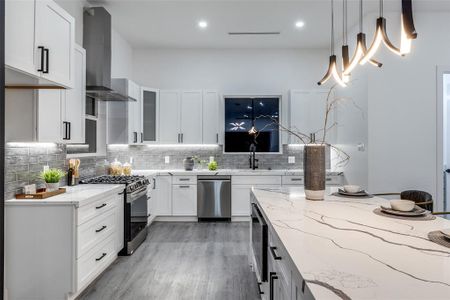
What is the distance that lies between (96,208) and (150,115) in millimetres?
2743

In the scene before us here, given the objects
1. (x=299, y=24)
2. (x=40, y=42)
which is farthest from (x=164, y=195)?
(x=299, y=24)

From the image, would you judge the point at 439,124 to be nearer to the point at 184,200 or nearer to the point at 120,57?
the point at 184,200

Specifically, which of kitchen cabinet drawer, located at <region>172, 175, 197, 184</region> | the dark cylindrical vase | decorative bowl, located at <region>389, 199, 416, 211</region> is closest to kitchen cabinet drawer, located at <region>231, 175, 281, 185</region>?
kitchen cabinet drawer, located at <region>172, 175, 197, 184</region>

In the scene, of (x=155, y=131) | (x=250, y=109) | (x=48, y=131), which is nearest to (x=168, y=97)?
(x=155, y=131)

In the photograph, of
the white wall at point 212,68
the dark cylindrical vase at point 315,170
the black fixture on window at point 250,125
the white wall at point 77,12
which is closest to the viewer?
the dark cylindrical vase at point 315,170

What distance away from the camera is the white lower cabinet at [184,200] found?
16.6ft

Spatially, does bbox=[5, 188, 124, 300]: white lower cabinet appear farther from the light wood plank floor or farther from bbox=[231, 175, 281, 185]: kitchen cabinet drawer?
bbox=[231, 175, 281, 185]: kitchen cabinet drawer

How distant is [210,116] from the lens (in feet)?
17.4

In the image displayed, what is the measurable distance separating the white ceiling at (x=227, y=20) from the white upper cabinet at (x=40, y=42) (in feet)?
4.87

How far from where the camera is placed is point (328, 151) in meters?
5.64

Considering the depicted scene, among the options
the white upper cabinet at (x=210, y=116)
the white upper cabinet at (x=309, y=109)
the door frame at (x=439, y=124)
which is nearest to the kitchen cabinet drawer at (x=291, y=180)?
the white upper cabinet at (x=309, y=109)

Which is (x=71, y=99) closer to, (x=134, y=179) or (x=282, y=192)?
(x=134, y=179)

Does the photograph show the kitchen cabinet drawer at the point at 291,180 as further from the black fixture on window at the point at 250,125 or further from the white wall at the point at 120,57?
the white wall at the point at 120,57

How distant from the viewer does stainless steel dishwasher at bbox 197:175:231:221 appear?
5.02 metres
